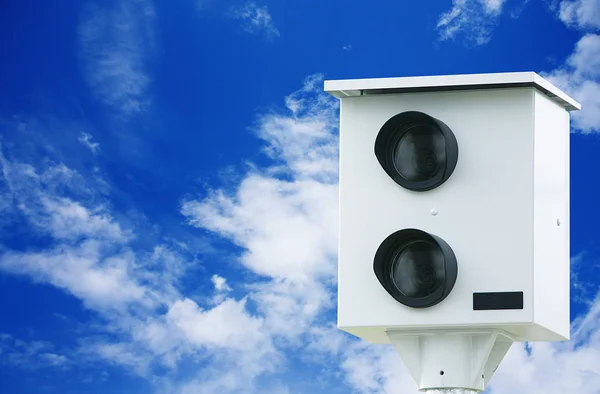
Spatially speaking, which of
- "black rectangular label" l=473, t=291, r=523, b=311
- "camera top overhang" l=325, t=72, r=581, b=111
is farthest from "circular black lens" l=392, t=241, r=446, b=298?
"camera top overhang" l=325, t=72, r=581, b=111

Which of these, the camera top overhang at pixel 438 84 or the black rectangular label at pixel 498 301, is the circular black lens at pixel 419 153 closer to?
the camera top overhang at pixel 438 84

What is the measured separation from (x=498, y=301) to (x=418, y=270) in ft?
0.72

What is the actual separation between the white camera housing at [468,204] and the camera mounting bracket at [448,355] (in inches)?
1.7

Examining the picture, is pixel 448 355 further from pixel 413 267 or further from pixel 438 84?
pixel 438 84

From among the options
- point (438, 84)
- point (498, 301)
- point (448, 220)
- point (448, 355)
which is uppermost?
point (438, 84)

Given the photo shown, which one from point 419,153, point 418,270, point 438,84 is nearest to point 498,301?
point 418,270

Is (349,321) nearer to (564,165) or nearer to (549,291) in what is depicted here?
(549,291)

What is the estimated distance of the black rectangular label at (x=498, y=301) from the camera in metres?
2.99

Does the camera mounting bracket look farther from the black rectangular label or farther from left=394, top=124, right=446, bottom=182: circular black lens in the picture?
left=394, top=124, right=446, bottom=182: circular black lens

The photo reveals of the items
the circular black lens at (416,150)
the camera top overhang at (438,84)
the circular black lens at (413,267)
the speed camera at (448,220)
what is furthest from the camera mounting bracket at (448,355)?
the camera top overhang at (438,84)

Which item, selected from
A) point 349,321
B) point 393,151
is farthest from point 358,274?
point 393,151

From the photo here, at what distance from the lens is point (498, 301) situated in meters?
3.00

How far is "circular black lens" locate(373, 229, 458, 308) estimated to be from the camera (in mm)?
3018

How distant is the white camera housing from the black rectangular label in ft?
0.04
